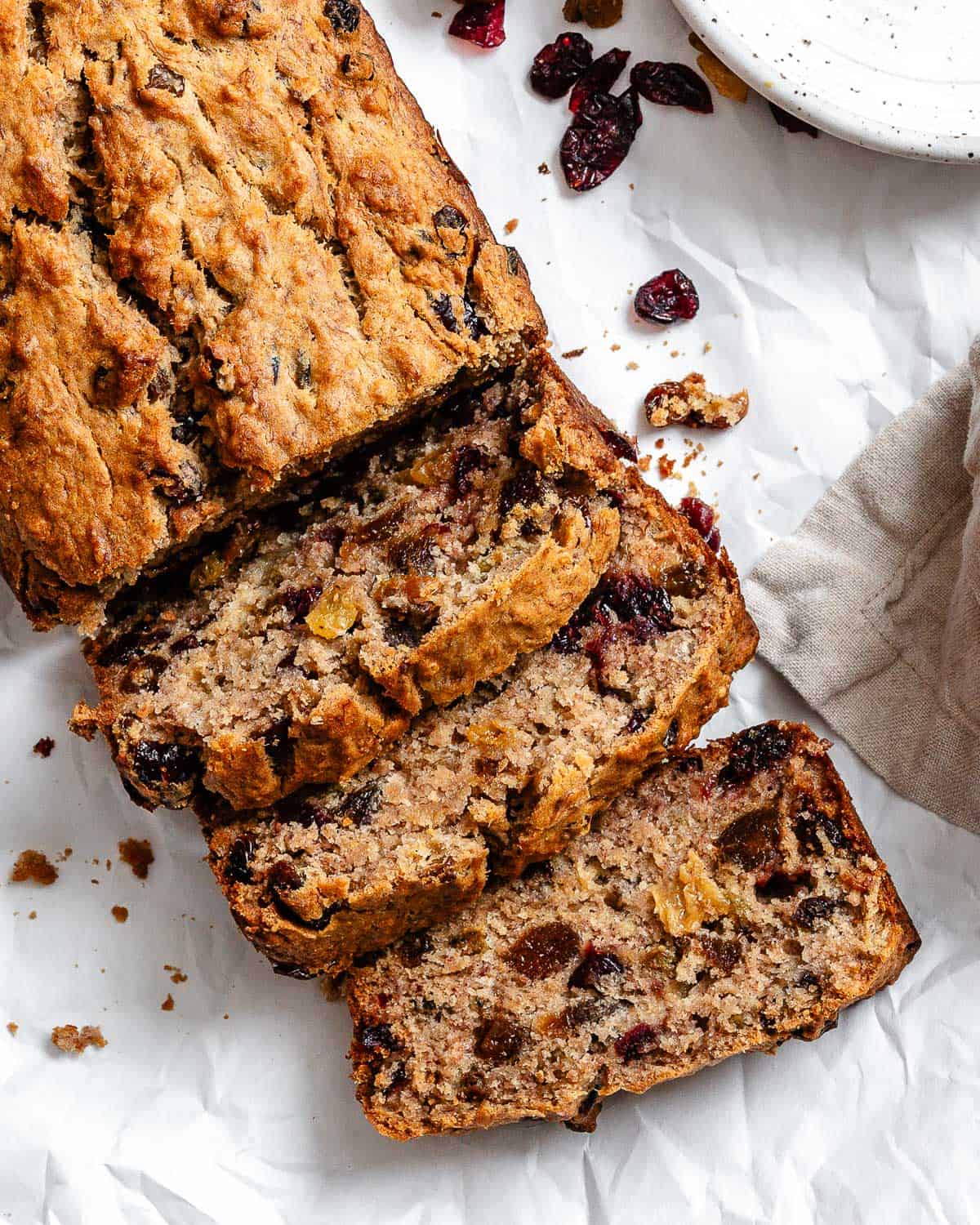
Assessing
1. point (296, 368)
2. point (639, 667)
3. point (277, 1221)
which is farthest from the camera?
point (277, 1221)

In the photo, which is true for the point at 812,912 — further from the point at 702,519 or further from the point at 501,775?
the point at 702,519

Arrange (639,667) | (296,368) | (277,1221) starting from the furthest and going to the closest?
(277,1221) < (639,667) < (296,368)

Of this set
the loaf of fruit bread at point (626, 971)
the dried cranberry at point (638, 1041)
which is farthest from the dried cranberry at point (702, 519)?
the dried cranberry at point (638, 1041)

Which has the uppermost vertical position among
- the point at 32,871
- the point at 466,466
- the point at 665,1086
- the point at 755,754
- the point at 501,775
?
the point at 466,466

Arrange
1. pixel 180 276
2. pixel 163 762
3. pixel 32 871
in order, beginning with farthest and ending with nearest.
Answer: pixel 32 871
pixel 163 762
pixel 180 276

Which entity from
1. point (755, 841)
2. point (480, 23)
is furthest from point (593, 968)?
point (480, 23)

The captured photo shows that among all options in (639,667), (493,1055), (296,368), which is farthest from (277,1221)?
(296,368)

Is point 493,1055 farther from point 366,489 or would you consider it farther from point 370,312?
point 370,312
